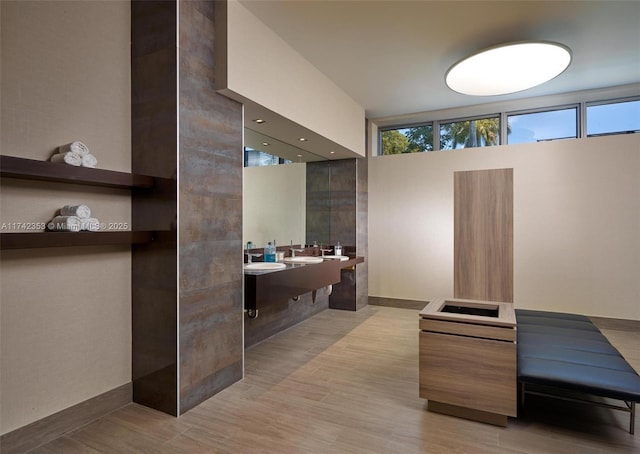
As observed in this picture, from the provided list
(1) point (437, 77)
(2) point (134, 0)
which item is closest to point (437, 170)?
(1) point (437, 77)

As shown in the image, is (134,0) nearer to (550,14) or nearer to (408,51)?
(408,51)

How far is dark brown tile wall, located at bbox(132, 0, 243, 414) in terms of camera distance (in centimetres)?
229

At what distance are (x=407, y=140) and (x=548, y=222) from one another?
7.32ft

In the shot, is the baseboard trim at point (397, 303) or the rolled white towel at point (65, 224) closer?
the rolled white towel at point (65, 224)

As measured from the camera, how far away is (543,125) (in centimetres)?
466

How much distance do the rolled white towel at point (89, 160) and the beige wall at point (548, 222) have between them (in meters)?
4.08

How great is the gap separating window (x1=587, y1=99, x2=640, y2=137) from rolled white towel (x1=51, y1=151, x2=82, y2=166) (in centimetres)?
542

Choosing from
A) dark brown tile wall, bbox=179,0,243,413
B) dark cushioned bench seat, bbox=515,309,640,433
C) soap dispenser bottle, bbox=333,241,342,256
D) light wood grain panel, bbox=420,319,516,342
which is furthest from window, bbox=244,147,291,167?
dark cushioned bench seat, bbox=515,309,640,433

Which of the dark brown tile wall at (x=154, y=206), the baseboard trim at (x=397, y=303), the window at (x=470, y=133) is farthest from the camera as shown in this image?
the baseboard trim at (x=397, y=303)

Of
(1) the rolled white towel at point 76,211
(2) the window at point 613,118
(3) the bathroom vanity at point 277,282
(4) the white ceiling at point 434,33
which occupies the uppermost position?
(4) the white ceiling at point 434,33

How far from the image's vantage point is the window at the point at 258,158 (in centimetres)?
359

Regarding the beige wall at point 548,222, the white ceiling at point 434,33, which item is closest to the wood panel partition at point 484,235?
the white ceiling at point 434,33

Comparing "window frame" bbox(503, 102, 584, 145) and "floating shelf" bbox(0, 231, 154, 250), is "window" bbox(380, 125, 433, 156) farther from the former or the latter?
"floating shelf" bbox(0, 231, 154, 250)

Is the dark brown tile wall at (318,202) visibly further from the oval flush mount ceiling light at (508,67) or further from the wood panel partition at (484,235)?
the wood panel partition at (484,235)
